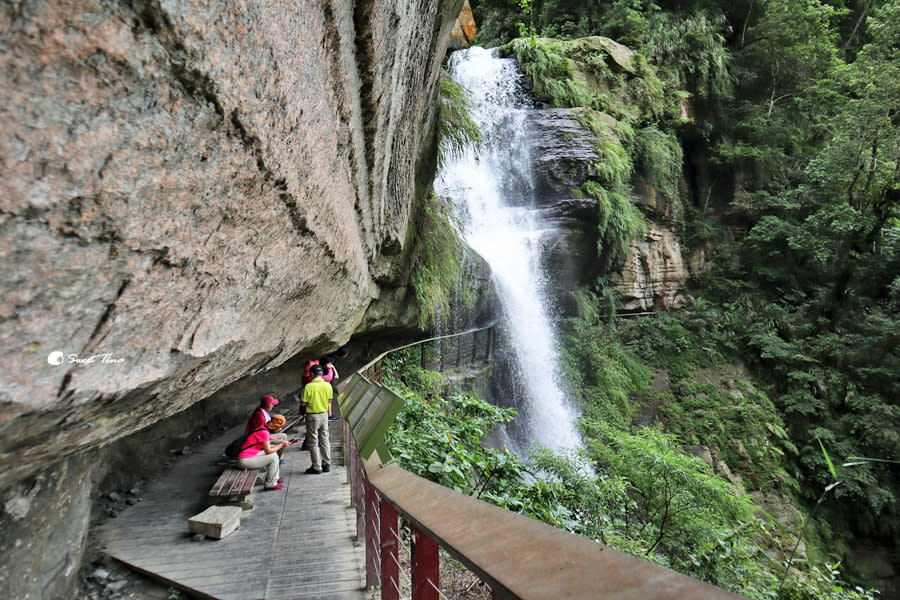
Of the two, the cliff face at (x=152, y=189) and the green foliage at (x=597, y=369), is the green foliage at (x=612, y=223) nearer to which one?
the green foliage at (x=597, y=369)

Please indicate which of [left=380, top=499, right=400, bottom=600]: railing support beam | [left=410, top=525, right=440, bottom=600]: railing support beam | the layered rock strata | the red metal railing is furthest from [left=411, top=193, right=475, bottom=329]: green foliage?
the red metal railing

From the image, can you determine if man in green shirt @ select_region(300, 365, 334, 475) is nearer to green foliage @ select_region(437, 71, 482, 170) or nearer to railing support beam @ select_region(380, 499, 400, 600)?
railing support beam @ select_region(380, 499, 400, 600)

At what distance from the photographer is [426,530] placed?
3.45 feet

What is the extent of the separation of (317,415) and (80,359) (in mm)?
4087

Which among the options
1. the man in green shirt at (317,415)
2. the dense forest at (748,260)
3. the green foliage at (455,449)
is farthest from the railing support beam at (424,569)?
the dense forest at (748,260)

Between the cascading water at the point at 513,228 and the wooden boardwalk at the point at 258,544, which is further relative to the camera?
the cascading water at the point at 513,228

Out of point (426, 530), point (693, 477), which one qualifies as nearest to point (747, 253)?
point (693, 477)

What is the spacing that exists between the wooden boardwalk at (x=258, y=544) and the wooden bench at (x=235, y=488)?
0.50ft

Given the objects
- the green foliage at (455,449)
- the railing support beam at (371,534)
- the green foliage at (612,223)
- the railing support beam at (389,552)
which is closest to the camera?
the railing support beam at (389,552)

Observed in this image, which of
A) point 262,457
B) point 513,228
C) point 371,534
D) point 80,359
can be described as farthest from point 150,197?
point 513,228

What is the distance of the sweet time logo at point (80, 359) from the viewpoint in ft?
4.06

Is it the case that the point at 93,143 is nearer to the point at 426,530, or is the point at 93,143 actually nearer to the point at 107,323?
the point at 107,323

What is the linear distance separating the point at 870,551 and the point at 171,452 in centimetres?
1586

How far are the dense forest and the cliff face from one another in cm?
424
